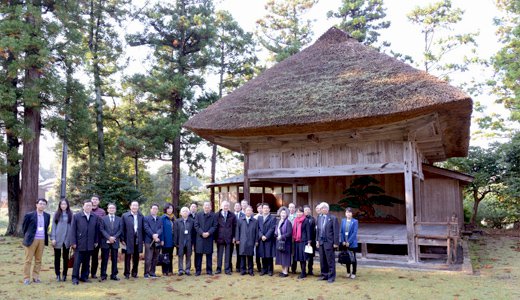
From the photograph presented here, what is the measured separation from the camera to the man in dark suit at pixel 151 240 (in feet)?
26.3

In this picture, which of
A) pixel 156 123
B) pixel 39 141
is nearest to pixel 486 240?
pixel 156 123

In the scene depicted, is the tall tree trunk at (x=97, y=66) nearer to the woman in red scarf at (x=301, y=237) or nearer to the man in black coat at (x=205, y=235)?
the man in black coat at (x=205, y=235)

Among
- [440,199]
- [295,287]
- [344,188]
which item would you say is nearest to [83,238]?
[295,287]

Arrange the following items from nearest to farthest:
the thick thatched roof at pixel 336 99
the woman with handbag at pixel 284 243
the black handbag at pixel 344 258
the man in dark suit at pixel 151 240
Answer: the black handbag at pixel 344 258
the man in dark suit at pixel 151 240
the woman with handbag at pixel 284 243
the thick thatched roof at pixel 336 99

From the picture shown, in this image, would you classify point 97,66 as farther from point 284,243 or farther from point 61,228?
point 284,243

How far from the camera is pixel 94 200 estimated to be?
8.15 m

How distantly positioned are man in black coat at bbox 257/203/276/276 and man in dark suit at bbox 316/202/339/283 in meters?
1.02

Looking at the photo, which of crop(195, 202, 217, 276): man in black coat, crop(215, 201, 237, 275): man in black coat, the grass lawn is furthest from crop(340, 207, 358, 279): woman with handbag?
crop(195, 202, 217, 276): man in black coat

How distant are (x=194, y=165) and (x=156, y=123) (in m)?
4.14

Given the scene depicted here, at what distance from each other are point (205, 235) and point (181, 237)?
1.89 feet

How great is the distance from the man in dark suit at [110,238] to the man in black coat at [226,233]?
2.08 metres

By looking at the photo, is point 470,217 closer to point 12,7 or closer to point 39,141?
point 39,141

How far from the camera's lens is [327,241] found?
774 cm

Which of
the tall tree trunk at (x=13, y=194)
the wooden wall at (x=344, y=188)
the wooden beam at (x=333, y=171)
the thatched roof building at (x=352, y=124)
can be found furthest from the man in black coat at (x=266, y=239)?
the tall tree trunk at (x=13, y=194)
